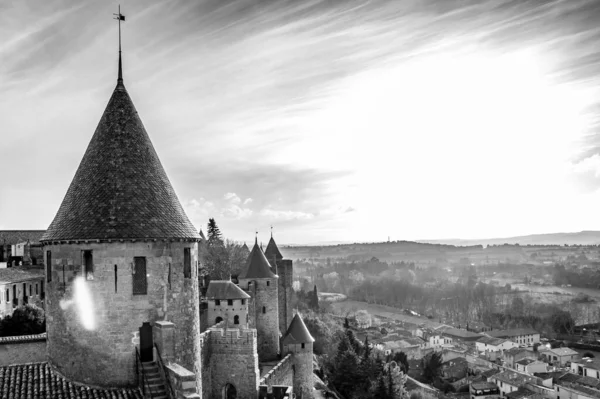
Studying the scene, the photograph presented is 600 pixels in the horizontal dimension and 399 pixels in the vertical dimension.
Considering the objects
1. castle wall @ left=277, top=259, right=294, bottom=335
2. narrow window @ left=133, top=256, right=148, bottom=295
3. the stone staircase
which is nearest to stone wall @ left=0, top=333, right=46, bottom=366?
the stone staircase

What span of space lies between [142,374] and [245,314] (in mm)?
22579

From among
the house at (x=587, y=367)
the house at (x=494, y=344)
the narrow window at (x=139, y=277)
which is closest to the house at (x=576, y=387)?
the house at (x=587, y=367)

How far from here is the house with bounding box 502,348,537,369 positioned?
86.7 metres

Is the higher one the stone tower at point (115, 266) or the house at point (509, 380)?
the stone tower at point (115, 266)

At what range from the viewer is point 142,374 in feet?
46.5

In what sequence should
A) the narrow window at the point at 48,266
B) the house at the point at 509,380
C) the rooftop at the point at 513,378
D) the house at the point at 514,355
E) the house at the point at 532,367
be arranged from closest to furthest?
the narrow window at the point at 48,266
the house at the point at 509,380
the rooftop at the point at 513,378
the house at the point at 532,367
the house at the point at 514,355

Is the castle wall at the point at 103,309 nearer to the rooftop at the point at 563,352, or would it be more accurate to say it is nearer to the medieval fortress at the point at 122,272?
the medieval fortress at the point at 122,272

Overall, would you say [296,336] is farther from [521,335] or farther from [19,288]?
[521,335]

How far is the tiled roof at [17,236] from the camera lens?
239 feet

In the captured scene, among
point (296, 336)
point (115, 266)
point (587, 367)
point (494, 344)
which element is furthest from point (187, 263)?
point (494, 344)

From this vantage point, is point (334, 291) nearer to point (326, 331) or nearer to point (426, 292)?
point (426, 292)

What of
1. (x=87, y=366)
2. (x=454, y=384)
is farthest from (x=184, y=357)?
(x=454, y=384)

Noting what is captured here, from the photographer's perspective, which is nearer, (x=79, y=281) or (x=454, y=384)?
(x=79, y=281)

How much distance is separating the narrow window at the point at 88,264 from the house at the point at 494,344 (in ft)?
309
